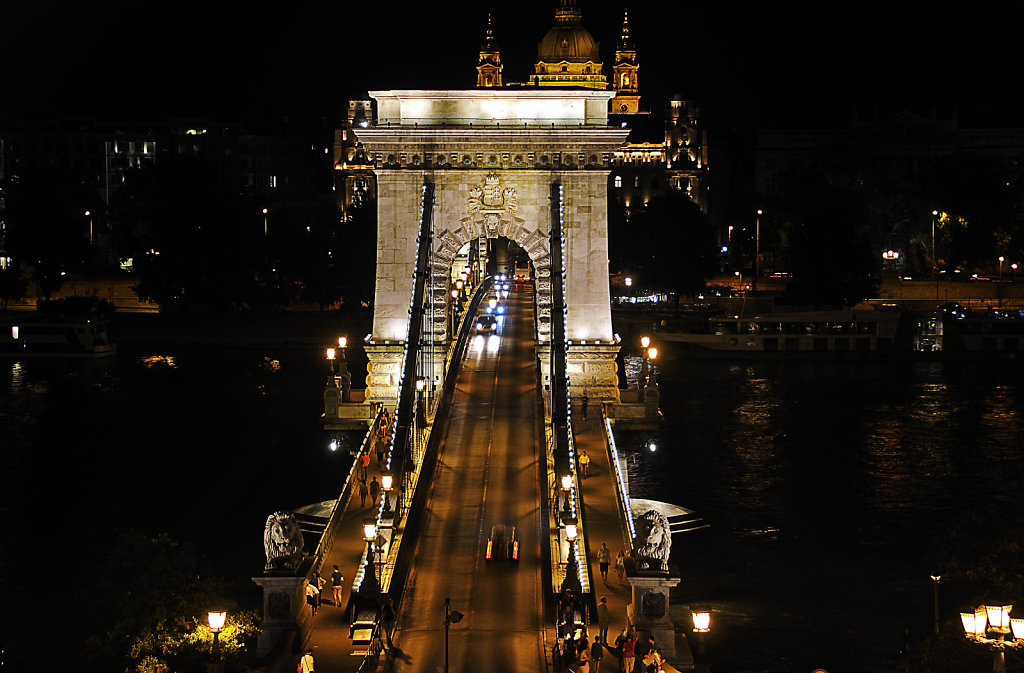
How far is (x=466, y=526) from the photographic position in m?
43.5

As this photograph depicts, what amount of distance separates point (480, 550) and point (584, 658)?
27.0 ft

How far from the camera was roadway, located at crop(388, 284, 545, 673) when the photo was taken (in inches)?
1367

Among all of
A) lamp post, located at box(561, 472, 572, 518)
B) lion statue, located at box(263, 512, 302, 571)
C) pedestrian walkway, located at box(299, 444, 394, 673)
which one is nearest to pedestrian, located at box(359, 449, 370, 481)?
pedestrian walkway, located at box(299, 444, 394, 673)

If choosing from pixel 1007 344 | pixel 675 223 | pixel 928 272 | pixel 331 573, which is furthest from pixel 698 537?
pixel 928 272

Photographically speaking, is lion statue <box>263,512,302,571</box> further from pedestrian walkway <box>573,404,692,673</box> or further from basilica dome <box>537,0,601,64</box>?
basilica dome <box>537,0,601,64</box>

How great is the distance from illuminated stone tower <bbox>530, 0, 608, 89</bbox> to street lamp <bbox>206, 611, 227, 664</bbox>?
132 m

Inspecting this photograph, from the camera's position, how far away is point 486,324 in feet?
321

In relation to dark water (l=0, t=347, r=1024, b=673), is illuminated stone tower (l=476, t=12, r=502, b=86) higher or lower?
higher

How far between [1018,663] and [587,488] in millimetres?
17540

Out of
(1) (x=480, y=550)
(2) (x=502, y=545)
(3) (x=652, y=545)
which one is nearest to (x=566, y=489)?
(2) (x=502, y=545)

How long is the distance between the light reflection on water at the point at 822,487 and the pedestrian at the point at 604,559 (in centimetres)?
374

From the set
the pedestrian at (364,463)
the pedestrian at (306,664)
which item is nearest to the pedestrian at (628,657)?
the pedestrian at (306,664)

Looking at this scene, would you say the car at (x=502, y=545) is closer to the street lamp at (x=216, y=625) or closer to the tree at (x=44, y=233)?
the street lamp at (x=216, y=625)

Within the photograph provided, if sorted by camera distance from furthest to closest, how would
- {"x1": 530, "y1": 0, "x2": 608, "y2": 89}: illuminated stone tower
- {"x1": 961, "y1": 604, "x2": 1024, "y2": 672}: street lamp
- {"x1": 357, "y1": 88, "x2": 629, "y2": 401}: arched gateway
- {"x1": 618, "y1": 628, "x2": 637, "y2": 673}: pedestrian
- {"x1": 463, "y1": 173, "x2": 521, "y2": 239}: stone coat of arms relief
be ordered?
{"x1": 530, "y1": 0, "x2": 608, "y2": 89}: illuminated stone tower, {"x1": 463, "y1": 173, "x2": 521, "y2": 239}: stone coat of arms relief, {"x1": 357, "y1": 88, "x2": 629, "y2": 401}: arched gateway, {"x1": 618, "y1": 628, "x2": 637, "y2": 673}: pedestrian, {"x1": 961, "y1": 604, "x2": 1024, "y2": 672}: street lamp
